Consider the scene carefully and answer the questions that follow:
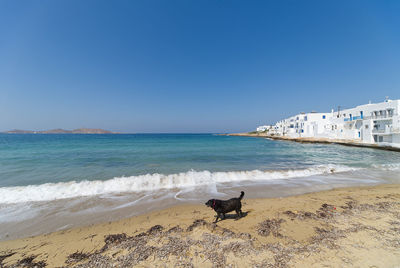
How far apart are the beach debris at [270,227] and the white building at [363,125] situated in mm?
40443

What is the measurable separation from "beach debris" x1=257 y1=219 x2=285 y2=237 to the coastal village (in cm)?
3988

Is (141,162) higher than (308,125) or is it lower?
lower

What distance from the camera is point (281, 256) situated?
3100 millimetres

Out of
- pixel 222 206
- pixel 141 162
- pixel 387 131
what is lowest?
pixel 141 162

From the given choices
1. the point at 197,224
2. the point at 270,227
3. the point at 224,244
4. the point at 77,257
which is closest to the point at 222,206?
the point at 197,224

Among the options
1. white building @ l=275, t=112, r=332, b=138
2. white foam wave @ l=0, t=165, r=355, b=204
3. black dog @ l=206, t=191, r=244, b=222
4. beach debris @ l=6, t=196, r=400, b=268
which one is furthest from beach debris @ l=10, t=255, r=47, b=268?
white building @ l=275, t=112, r=332, b=138

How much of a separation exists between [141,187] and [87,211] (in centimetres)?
272

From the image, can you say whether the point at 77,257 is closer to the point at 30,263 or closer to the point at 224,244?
the point at 30,263

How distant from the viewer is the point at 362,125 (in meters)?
37.5

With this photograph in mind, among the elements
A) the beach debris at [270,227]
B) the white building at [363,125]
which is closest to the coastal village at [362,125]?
the white building at [363,125]

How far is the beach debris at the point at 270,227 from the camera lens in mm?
3914

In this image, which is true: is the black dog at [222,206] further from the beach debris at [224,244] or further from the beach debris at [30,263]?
the beach debris at [30,263]

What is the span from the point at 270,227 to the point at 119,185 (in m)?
7.77

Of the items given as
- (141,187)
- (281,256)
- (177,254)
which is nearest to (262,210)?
(281,256)
